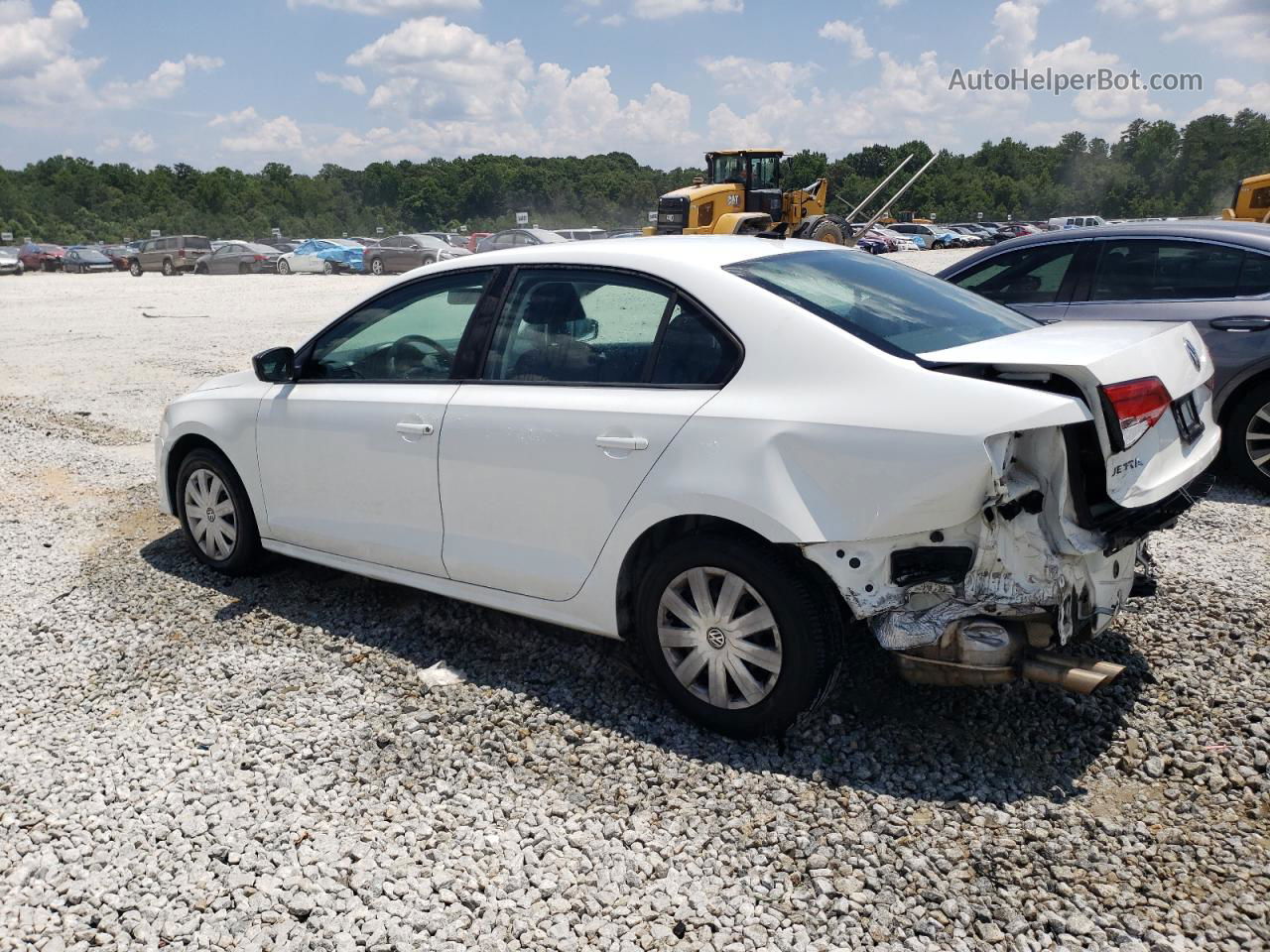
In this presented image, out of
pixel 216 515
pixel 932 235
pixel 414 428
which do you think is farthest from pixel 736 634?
pixel 932 235

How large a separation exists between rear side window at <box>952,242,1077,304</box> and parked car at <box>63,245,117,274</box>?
45.9m

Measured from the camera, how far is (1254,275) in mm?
6453

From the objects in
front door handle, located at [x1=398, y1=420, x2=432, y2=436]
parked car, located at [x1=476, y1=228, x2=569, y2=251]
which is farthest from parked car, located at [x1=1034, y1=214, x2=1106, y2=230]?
front door handle, located at [x1=398, y1=420, x2=432, y2=436]

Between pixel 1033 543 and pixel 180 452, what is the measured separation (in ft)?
14.4

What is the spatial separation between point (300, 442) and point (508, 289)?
4.29 ft

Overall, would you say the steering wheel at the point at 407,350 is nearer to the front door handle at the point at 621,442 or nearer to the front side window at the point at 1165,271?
the front door handle at the point at 621,442

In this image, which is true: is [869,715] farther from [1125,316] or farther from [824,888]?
[1125,316]

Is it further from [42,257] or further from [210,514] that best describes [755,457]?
[42,257]

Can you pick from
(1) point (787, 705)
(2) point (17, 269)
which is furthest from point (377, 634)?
(2) point (17, 269)

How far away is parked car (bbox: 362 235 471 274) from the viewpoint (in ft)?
119

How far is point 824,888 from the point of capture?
9.61ft

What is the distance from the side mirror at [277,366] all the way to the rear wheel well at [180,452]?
0.63 metres

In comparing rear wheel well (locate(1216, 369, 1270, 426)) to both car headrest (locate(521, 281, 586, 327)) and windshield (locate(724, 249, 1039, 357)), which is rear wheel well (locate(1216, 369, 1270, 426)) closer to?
windshield (locate(724, 249, 1039, 357))

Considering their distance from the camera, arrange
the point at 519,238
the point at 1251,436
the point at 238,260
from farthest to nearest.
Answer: the point at 238,260 → the point at 519,238 → the point at 1251,436
